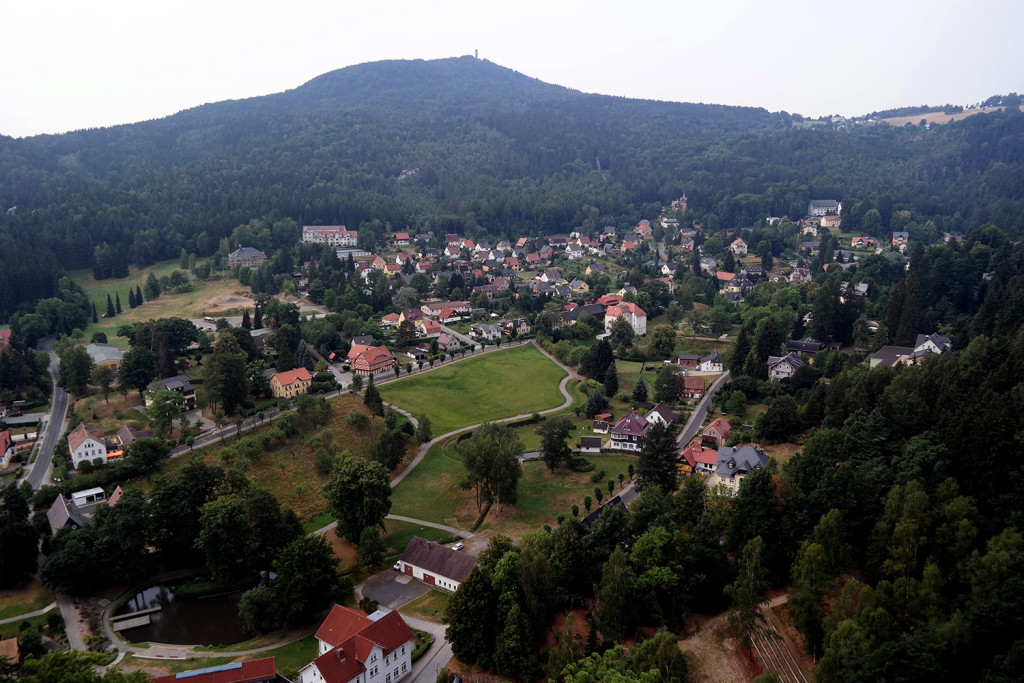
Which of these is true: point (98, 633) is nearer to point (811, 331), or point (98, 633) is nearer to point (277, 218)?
point (811, 331)

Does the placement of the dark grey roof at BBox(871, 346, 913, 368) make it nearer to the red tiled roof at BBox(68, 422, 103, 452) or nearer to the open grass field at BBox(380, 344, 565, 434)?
the open grass field at BBox(380, 344, 565, 434)

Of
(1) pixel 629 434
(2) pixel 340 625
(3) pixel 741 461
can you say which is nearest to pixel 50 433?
(2) pixel 340 625

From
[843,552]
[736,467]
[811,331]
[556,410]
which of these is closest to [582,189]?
[811,331]

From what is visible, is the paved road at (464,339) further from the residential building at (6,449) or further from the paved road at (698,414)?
the residential building at (6,449)

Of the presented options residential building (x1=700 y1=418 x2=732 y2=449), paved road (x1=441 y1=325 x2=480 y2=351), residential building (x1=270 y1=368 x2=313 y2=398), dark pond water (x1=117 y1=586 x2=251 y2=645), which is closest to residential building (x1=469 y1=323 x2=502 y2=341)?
paved road (x1=441 y1=325 x2=480 y2=351)

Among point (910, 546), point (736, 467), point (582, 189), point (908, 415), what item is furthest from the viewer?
point (582, 189)

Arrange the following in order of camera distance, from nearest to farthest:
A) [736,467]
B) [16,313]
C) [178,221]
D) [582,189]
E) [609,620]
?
[609,620] < [736,467] < [16,313] < [178,221] < [582,189]

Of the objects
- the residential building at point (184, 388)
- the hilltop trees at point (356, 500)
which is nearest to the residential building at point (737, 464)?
the hilltop trees at point (356, 500)
